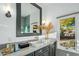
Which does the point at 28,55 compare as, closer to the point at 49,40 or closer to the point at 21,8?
the point at 49,40

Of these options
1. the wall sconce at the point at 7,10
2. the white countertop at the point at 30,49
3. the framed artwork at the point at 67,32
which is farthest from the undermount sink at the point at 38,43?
the wall sconce at the point at 7,10

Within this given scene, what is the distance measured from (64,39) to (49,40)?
0.73 feet

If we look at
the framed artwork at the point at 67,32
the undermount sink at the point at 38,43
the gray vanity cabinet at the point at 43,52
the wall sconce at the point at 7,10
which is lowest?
the gray vanity cabinet at the point at 43,52

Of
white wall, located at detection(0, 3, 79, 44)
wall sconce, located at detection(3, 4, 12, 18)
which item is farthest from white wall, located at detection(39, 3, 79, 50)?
wall sconce, located at detection(3, 4, 12, 18)

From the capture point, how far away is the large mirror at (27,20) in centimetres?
172

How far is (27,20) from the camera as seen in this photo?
1.73 m

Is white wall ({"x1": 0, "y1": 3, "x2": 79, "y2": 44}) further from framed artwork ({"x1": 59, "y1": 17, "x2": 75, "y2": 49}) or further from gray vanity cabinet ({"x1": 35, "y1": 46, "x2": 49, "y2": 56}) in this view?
gray vanity cabinet ({"x1": 35, "y1": 46, "x2": 49, "y2": 56})

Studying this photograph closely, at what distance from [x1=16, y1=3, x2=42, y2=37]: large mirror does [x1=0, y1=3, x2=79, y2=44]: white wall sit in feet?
0.19

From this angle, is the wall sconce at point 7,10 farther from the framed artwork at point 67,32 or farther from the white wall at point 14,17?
the framed artwork at point 67,32

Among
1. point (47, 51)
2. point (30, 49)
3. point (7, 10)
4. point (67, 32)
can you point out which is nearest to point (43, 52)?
point (47, 51)

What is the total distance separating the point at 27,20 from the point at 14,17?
0.19 metres

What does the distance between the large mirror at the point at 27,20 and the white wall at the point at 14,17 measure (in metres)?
0.06

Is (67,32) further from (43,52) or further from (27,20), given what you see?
(27,20)

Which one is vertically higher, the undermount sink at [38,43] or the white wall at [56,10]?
the white wall at [56,10]
